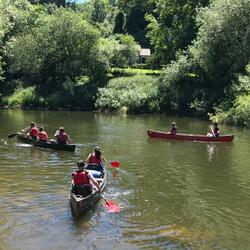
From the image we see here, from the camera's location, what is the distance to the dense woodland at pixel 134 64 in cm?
4700

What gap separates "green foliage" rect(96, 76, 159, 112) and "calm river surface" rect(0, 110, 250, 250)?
1977 cm

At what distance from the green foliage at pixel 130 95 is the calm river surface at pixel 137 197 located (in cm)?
1977

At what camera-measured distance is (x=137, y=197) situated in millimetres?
18703

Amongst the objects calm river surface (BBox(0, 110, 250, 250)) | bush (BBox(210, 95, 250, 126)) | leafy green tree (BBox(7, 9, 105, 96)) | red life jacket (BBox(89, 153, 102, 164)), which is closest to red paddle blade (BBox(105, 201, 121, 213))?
calm river surface (BBox(0, 110, 250, 250))

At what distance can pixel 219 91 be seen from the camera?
165 ft

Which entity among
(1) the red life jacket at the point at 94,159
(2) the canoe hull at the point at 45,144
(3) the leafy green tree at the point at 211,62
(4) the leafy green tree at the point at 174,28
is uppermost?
(4) the leafy green tree at the point at 174,28

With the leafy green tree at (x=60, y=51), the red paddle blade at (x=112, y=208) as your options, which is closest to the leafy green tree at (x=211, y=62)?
the leafy green tree at (x=60, y=51)

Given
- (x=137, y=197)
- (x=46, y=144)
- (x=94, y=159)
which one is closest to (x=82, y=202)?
(x=137, y=197)

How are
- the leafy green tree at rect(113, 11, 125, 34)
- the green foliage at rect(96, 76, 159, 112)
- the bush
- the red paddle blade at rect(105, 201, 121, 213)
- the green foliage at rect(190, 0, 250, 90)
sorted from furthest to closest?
the leafy green tree at rect(113, 11, 125, 34) < the green foliage at rect(96, 76, 159, 112) < the green foliage at rect(190, 0, 250, 90) < the bush < the red paddle blade at rect(105, 201, 121, 213)

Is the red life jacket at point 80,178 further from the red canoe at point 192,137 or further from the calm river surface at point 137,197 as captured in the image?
the red canoe at point 192,137

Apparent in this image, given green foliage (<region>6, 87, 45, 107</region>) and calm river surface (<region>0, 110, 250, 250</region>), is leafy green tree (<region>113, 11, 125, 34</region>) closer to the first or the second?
green foliage (<region>6, 87, 45, 107</region>)

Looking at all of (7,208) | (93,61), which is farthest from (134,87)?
(7,208)

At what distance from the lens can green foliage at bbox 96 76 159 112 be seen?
53.2 metres

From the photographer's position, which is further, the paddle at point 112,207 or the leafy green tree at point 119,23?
the leafy green tree at point 119,23
